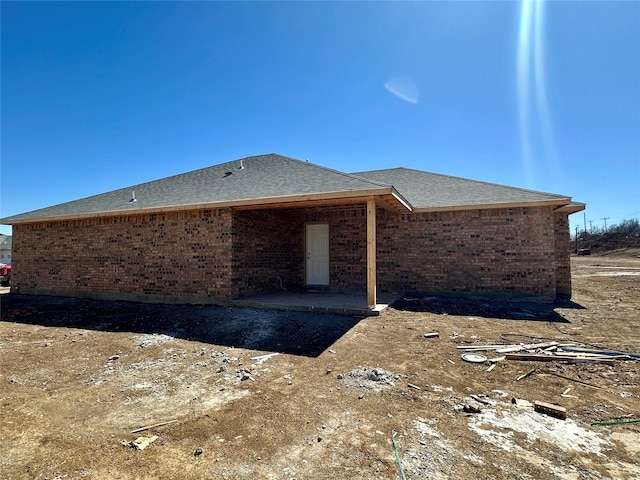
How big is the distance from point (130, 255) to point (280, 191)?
17.2 feet

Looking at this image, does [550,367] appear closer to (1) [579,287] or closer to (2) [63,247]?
(1) [579,287]

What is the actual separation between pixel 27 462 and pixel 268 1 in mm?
9328

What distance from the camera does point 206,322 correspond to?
6730mm

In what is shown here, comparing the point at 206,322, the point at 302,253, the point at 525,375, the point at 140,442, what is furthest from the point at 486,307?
the point at 140,442

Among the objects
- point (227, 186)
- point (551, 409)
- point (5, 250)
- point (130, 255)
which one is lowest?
point (551, 409)

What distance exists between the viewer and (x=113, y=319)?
7.34 meters

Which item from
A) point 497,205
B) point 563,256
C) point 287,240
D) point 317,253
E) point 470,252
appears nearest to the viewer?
point 497,205

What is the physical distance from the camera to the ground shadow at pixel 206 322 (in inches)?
215

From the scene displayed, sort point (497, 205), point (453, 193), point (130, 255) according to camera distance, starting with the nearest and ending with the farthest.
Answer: point (497, 205) < point (130, 255) < point (453, 193)

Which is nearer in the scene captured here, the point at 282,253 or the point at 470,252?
the point at 470,252

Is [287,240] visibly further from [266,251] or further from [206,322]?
[206,322]

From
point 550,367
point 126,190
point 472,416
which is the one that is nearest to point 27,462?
point 472,416

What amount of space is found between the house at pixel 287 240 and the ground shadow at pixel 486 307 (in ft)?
1.57

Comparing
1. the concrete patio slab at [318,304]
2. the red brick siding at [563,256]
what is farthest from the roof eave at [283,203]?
the red brick siding at [563,256]
